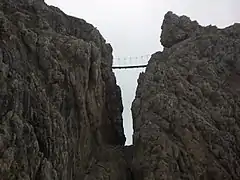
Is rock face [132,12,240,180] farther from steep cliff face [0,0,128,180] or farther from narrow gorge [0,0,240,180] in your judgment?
steep cliff face [0,0,128,180]

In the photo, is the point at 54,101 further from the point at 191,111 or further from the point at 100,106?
the point at 191,111

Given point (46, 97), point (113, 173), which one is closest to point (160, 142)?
point (113, 173)

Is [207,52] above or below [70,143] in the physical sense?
above

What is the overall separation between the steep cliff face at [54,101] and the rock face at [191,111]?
3733mm

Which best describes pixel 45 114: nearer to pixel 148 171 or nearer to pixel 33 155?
pixel 33 155

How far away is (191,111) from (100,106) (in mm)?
9690

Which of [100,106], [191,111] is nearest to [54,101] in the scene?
[100,106]

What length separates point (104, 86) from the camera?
44156mm

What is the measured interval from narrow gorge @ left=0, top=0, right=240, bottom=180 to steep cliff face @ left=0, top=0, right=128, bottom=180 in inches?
3.8

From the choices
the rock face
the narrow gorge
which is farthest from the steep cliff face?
the rock face

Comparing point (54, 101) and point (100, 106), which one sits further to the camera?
point (100, 106)

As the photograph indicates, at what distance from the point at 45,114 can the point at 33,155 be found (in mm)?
4102

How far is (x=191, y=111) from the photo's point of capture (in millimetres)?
41969

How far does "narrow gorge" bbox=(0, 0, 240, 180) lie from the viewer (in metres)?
30.3
